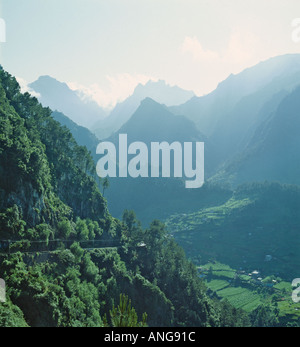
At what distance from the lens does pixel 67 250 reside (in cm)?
5891

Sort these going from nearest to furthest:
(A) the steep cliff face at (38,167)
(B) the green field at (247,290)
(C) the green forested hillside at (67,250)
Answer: (C) the green forested hillside at (67,250) < (A) the steep cliff face at (38,167) < (B) the green field at (247,290)

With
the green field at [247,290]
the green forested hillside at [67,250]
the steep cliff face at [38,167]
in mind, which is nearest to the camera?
the green forested hillside at [67,250]

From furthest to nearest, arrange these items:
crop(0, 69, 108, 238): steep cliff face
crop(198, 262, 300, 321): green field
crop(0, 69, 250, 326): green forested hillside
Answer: crop(198, 262, 300, 321): green field → crop(0, 69, 108, 238): steep cliff face → crop(0, 69, 250, 326): green forested hillside

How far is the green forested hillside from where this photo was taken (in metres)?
43.4

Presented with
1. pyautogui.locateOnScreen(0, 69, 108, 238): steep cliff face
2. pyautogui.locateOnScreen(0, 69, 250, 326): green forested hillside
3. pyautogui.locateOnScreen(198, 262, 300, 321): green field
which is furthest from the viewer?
pyautogui.locateOnScreen(198, 262, 300, 321): green field

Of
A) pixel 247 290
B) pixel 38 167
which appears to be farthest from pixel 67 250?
pixel 247 290

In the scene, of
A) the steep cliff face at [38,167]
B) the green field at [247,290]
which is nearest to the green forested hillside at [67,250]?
the steep cliff face at [38,167]

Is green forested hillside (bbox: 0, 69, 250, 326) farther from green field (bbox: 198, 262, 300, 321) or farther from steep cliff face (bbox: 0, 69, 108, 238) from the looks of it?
green field (bbox: 198, 262, 300, 321)

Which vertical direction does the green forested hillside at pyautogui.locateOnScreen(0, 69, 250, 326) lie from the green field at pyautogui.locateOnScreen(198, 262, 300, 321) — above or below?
above

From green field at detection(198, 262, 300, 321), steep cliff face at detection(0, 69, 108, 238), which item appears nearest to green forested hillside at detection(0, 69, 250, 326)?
steep cliff face at detection(0, 69, 108, 238)

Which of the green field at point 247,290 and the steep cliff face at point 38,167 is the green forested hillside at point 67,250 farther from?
the green field at point 247,290

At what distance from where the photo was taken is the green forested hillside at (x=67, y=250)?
142 ft

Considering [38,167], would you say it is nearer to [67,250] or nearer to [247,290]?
[67,250]

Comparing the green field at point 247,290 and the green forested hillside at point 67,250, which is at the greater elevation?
the green forested hillside at point 67,250
